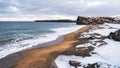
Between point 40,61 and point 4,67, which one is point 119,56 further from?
point 4,67

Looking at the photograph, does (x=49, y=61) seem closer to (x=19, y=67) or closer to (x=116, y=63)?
(x=19, y=67)

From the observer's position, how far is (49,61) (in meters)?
17.4

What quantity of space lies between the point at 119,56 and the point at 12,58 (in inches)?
393

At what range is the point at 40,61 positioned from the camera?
17.3m

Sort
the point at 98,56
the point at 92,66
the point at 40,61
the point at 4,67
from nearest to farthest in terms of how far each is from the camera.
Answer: the point at 92,66 < the point at 4,67 < the point at 40,61 < the point at 98,56

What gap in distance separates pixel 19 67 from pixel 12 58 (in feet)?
12.3

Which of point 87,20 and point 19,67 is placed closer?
point 19,67

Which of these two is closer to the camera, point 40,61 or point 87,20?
point 40,61

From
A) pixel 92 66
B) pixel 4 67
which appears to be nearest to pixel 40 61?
pixel 4 67

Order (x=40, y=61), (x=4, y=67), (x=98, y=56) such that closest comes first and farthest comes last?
(x=4, y=67) < (x=40, y=61) < (x=98, y=56)

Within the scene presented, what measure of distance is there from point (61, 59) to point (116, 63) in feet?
15.3

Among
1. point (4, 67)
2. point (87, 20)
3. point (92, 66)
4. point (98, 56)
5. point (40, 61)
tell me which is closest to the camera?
point (92, 66)

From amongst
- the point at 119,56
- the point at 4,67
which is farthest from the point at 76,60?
the point at 4,67

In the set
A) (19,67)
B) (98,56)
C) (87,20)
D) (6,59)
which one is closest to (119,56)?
(98,56)
